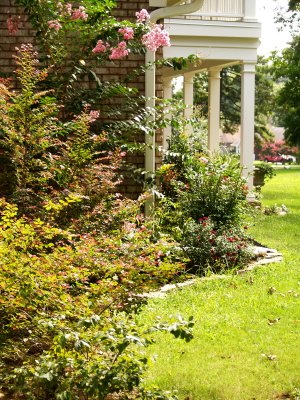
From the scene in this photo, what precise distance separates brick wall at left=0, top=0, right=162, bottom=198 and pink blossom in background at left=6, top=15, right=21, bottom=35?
0.05m

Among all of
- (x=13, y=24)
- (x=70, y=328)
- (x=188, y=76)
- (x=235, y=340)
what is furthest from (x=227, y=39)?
(x=70, y=328)

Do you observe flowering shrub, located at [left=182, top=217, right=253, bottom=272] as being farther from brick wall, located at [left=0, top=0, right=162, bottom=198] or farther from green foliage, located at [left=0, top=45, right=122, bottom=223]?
green foliage, located at [left=0, top=45, right=122, bottom=223]

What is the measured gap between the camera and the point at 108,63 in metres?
9.21

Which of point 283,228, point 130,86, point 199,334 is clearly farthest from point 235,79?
point 199,334

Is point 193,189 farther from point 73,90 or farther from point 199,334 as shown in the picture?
point 199,334

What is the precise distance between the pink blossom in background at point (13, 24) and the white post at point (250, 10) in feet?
20.4

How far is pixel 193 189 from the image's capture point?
9.20m

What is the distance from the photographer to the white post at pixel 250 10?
14.1 meters

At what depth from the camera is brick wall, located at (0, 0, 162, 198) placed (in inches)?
360

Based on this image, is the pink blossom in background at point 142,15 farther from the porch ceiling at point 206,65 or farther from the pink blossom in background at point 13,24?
the porch ceiling at point 206,65

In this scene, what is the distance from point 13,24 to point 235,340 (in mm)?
4986

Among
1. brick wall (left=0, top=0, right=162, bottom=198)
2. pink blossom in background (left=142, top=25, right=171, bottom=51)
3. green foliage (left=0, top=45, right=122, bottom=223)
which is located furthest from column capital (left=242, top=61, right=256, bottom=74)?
green foliage (left=0, top=45, right=122, bottom=223)

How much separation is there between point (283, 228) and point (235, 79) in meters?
21.9

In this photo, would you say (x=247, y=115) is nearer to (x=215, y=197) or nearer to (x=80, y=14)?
(x=215, y=197)
